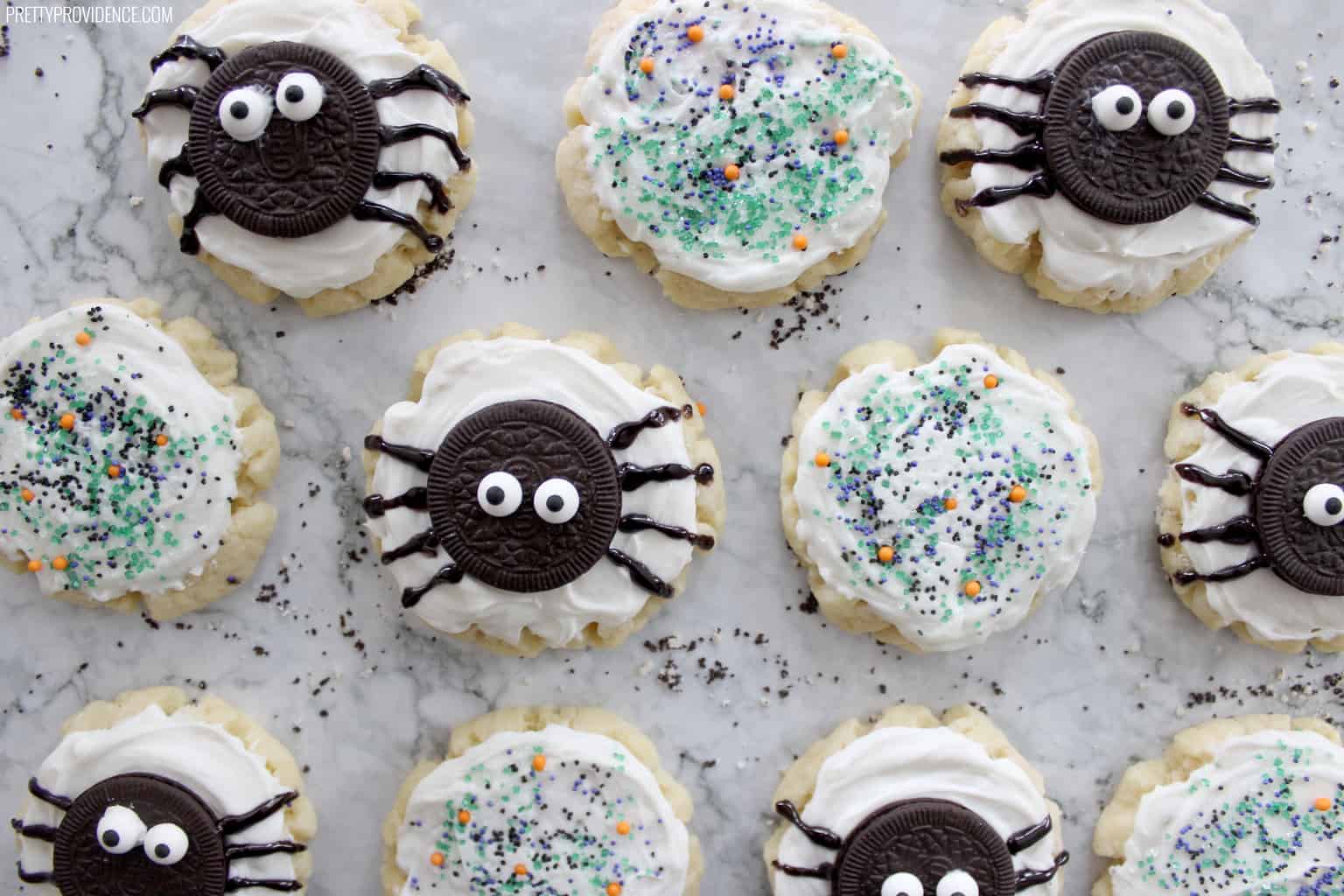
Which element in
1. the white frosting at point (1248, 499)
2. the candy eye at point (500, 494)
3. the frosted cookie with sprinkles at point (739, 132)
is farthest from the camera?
the white frosting at point (1248, 499)

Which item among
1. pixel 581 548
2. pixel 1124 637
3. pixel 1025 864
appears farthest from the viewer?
pixel 1124 637

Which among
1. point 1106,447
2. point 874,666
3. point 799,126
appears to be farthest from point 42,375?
point 1106,447

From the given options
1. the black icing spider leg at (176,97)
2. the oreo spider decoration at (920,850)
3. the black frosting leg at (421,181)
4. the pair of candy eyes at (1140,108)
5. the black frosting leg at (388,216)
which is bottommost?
the oreo spider decoration at (920,850)

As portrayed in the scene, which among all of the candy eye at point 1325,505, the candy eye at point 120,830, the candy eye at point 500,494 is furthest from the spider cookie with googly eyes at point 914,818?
the candy eye at point 120,830

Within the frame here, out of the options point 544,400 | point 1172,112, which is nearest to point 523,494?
point 544,400

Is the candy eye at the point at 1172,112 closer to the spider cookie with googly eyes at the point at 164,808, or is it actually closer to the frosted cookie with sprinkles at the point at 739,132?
the frosted cookie with sprinkles at the point at 739,132

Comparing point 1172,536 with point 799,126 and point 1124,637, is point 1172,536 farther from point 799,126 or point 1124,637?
point 799,126

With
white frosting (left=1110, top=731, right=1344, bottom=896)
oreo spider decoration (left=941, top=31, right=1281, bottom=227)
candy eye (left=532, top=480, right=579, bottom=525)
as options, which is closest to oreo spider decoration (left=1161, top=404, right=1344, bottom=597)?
white frosting (left=1110, top=731, right=1344, bottom=896)
